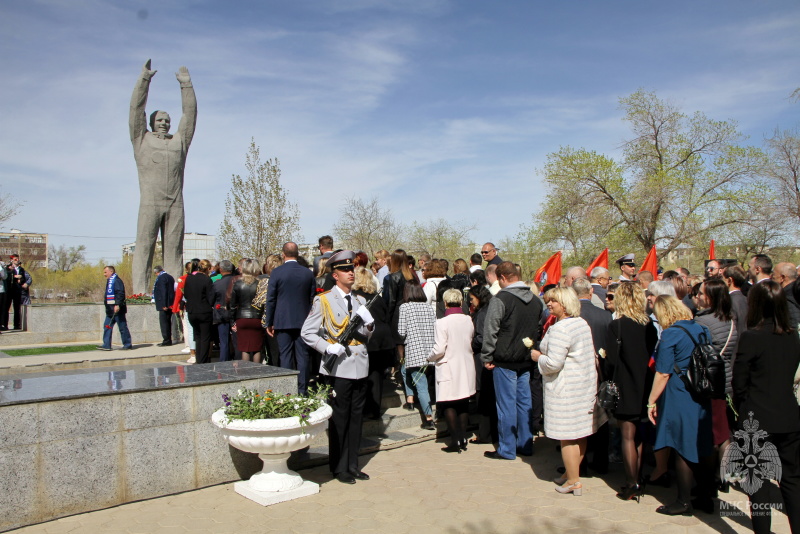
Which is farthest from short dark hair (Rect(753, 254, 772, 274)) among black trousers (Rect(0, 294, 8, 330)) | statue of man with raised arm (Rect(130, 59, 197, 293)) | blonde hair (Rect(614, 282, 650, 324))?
black trousers (Rect(0, 294, 8, 330))

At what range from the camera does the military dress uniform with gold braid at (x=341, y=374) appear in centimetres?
561

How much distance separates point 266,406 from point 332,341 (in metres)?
0.88

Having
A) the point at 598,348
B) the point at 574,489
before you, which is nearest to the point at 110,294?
the point at 598,348

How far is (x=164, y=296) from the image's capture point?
12.2m

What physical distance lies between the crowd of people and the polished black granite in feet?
2.47

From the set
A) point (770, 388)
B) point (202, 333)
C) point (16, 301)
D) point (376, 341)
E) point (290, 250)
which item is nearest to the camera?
point (770, 388)

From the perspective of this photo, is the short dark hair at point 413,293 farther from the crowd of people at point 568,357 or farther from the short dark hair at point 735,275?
the short dark hair at point 735,275

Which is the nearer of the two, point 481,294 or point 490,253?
point 481,294

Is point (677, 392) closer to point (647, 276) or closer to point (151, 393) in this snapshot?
point (647, 276)

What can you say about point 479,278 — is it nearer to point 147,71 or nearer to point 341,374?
point 341,374

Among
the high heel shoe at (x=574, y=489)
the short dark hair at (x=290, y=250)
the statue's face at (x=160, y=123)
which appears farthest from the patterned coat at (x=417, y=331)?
the statue's face at (x=160, y=123)

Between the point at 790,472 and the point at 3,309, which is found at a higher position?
the point at 3,309

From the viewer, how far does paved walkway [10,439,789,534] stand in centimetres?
458

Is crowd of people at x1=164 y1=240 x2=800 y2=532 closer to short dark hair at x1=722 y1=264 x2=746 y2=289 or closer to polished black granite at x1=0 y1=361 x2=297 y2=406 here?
short dark hair at x1=722 y1=264 x2=746 y2=289
